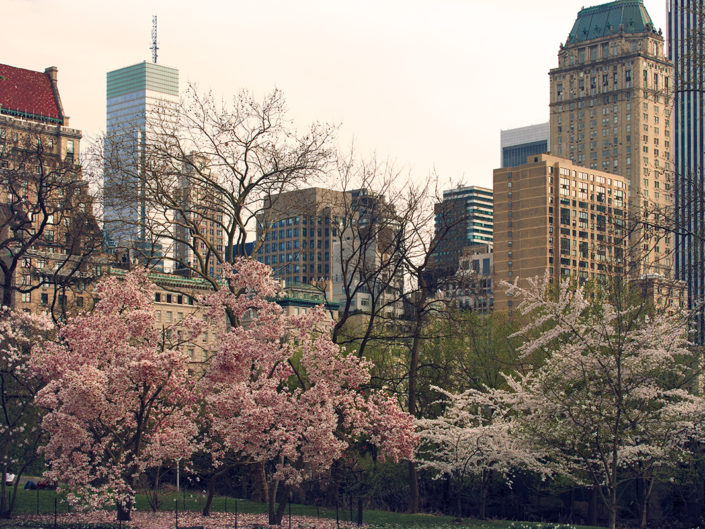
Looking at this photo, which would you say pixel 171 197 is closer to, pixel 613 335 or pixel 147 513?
pixel 147 513

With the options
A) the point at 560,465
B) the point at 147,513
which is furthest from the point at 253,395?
the point at 560,465

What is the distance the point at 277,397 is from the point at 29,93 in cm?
14261

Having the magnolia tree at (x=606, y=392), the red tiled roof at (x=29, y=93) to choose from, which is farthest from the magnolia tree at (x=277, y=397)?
the red tiled roof at (x=29, y=93)

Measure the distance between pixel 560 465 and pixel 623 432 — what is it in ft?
28.8

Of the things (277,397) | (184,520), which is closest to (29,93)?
(184,520)

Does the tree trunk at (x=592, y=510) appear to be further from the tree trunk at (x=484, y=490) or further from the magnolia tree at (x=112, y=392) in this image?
the magnolia tree at (x=112, y=392)

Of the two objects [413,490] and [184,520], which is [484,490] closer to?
[413,490]

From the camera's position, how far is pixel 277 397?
3394 centimetres

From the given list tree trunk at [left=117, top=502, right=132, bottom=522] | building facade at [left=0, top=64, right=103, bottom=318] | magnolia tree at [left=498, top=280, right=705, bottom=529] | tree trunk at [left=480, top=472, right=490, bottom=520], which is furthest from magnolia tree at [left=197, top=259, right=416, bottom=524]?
building facade at [left=0, top=64, right=103, bottom=318]

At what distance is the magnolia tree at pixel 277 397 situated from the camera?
109 feet

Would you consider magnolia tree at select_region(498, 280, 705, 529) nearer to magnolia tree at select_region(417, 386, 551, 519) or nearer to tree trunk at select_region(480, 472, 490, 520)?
magnolia tree at select_region(417, 386, 551, 519)

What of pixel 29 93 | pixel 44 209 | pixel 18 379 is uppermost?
pixel 29 93

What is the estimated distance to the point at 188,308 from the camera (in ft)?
502

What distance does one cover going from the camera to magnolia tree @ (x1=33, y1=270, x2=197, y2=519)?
33.9 metres
